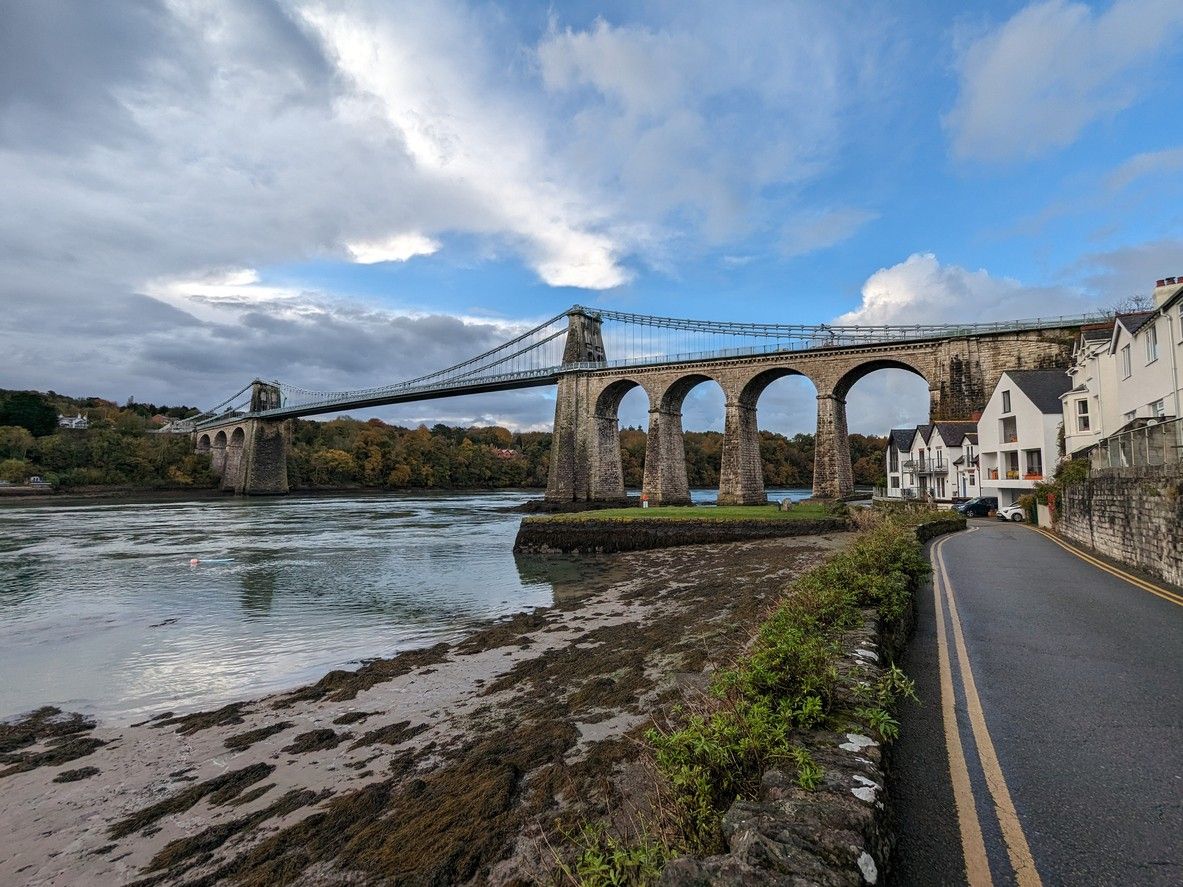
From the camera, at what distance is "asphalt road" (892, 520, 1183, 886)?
2.93 m

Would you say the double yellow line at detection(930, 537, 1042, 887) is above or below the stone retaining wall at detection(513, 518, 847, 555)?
above

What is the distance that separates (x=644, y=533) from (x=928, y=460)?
27341 mm

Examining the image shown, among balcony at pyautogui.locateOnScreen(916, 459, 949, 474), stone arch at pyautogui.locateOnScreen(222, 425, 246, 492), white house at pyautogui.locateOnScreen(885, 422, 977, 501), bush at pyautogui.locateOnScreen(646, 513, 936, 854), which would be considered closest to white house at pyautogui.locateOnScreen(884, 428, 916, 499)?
white house at pyautogui.locateOnScreen(885, 422, 977, 501)

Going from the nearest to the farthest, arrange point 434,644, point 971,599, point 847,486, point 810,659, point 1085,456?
point 810,659 < point 971,599 < point 434,644 < point 1085,456 < point 847,486

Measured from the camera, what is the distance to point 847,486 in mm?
42719

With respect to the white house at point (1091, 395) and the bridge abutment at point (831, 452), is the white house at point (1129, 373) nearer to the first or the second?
the white house at point (1091, 395)

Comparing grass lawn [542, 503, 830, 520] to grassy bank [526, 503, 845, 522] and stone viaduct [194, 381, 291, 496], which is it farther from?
stone viaduct [194, 381, 291, 496]

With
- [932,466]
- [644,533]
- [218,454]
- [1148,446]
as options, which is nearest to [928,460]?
[932,466]

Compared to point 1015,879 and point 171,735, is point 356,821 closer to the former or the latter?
point 171,735

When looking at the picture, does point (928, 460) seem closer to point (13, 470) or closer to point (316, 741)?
point (316, 741)

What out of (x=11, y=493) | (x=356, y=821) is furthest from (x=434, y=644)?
(x=11, y=493)

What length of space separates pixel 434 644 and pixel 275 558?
1751 cm

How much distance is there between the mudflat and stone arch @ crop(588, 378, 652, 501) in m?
49.0

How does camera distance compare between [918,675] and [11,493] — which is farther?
[11,493]
